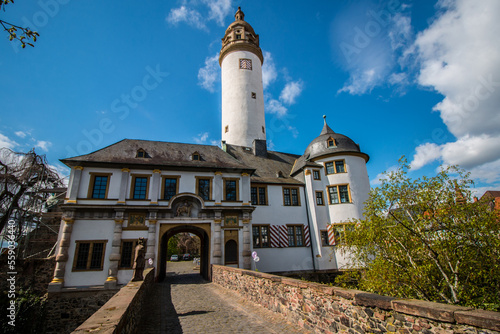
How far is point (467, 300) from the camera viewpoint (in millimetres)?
7750

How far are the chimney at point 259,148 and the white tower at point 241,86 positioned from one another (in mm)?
2272

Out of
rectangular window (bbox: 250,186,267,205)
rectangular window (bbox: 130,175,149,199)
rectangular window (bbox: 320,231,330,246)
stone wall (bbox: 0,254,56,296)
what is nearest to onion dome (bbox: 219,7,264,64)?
rectangular window (bbox: 250,186,267,205)

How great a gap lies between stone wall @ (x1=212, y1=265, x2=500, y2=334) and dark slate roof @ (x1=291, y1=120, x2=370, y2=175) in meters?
17.1

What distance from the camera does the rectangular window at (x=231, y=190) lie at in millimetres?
21056

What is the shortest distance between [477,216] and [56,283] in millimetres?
21156

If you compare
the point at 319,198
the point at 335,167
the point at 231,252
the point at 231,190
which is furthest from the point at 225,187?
the point at 335,167

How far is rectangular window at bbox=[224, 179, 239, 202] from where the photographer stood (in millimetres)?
21056

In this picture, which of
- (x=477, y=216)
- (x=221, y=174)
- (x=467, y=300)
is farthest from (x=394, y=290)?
(x=221, y=174)

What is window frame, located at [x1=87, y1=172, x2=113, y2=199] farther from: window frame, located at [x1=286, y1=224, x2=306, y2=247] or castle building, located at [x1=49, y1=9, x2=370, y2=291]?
window frame, located at [x1=286, y1=224, x2=306, y2=247]

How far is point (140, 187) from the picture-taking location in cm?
1953

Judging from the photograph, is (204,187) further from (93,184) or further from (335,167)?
(335,167)

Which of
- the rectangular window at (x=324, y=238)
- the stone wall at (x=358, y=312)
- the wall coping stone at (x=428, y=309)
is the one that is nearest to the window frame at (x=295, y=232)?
the rectangular window at (x=324, y=238)

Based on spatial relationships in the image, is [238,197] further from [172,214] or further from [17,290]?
[17,290]

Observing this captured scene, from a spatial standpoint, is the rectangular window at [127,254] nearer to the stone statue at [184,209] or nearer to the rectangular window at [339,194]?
the stone statue at [184,209]
